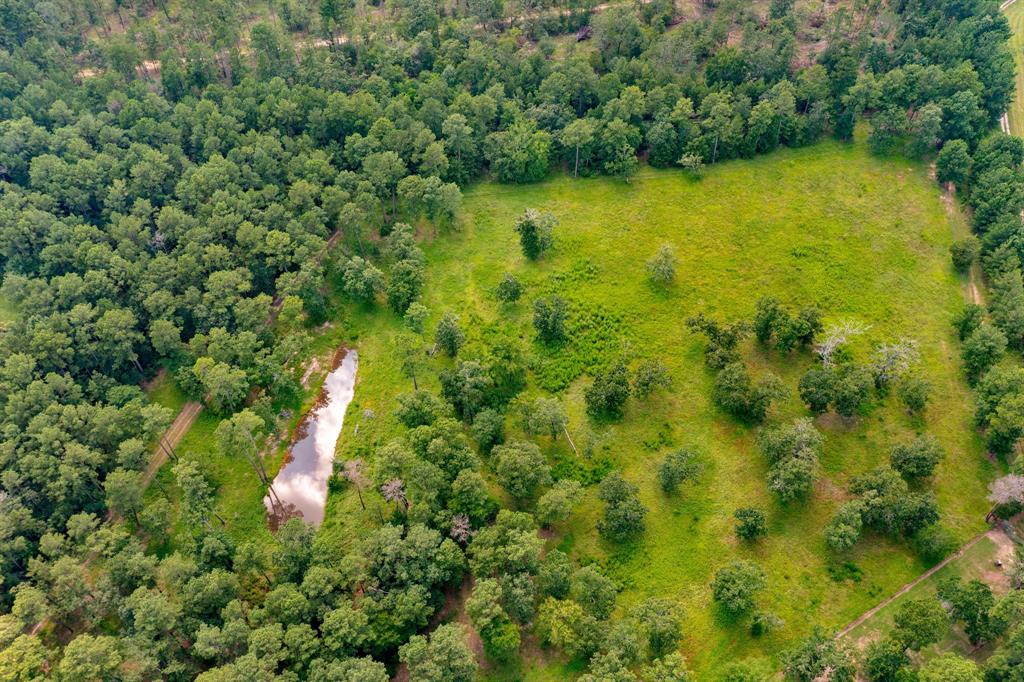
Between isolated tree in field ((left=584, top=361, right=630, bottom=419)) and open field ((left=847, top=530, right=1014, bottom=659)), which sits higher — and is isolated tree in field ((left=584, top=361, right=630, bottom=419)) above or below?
above

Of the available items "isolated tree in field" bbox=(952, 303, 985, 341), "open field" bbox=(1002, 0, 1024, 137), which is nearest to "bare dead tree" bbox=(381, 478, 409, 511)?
"isolated tree in field" bbox=(952, 303, 985, 341)

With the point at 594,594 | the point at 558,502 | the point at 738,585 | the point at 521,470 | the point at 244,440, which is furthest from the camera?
the point at 244,440

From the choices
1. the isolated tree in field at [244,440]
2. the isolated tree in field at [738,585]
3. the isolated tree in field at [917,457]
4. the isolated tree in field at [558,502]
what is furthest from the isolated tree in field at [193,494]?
the isolated tree in field at [917,457]

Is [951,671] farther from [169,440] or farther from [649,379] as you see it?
[169,440]

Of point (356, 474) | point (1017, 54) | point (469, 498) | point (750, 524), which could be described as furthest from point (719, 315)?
point (1017, 54)

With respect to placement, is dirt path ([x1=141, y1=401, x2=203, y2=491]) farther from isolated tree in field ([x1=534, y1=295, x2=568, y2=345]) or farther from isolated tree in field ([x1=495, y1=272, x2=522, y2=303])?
isolated tree in field ([x1=534, y1=295, x2=568, y2=345])

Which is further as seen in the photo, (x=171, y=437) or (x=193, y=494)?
(x=171, y=437)
